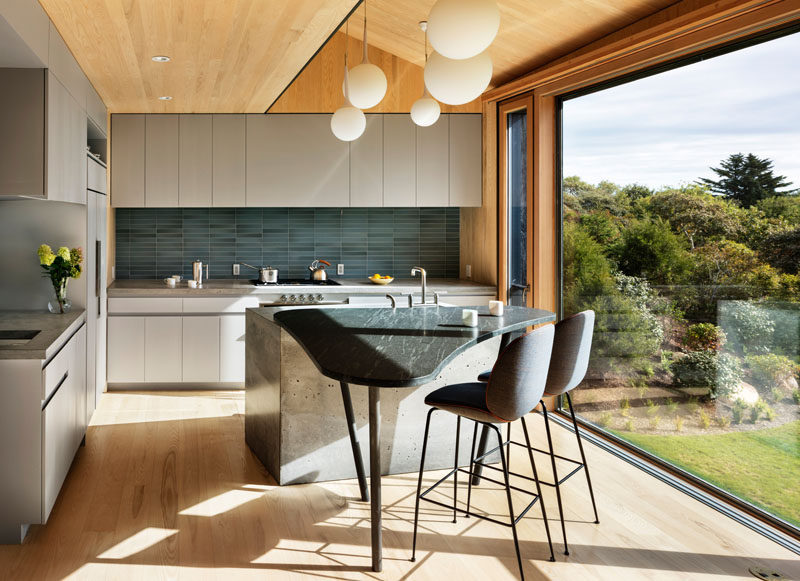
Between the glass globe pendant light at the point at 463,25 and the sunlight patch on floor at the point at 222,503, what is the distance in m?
2.42

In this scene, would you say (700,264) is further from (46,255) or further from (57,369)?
(46,255)

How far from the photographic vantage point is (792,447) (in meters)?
3.07

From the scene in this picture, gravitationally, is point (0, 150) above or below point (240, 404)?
above

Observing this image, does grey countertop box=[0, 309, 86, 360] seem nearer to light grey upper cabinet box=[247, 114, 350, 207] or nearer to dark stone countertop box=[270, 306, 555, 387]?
dark stone countertop box=[270, 306, 555, 387]

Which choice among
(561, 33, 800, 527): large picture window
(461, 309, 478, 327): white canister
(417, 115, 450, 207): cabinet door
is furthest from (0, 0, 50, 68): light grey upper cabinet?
(417, 115, 450, 207): cabinet door

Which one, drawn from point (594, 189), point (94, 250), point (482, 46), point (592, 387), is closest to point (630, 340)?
point (592, 387)

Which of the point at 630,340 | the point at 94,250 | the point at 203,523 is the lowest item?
the point at 203,523

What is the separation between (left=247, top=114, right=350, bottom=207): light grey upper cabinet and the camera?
239 inches

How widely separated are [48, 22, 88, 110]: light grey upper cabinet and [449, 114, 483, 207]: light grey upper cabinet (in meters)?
3.02

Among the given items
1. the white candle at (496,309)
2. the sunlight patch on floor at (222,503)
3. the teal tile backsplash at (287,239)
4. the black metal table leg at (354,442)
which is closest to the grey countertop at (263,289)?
the teal tile backsplash at (287,239)

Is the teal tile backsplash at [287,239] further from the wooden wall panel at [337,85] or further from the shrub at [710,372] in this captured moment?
the shrub at [710,372]

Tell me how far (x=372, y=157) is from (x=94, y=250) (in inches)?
99.2

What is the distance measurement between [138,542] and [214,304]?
9.74 feet

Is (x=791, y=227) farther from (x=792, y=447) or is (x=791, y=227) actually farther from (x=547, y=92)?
(x=547, y=92)
